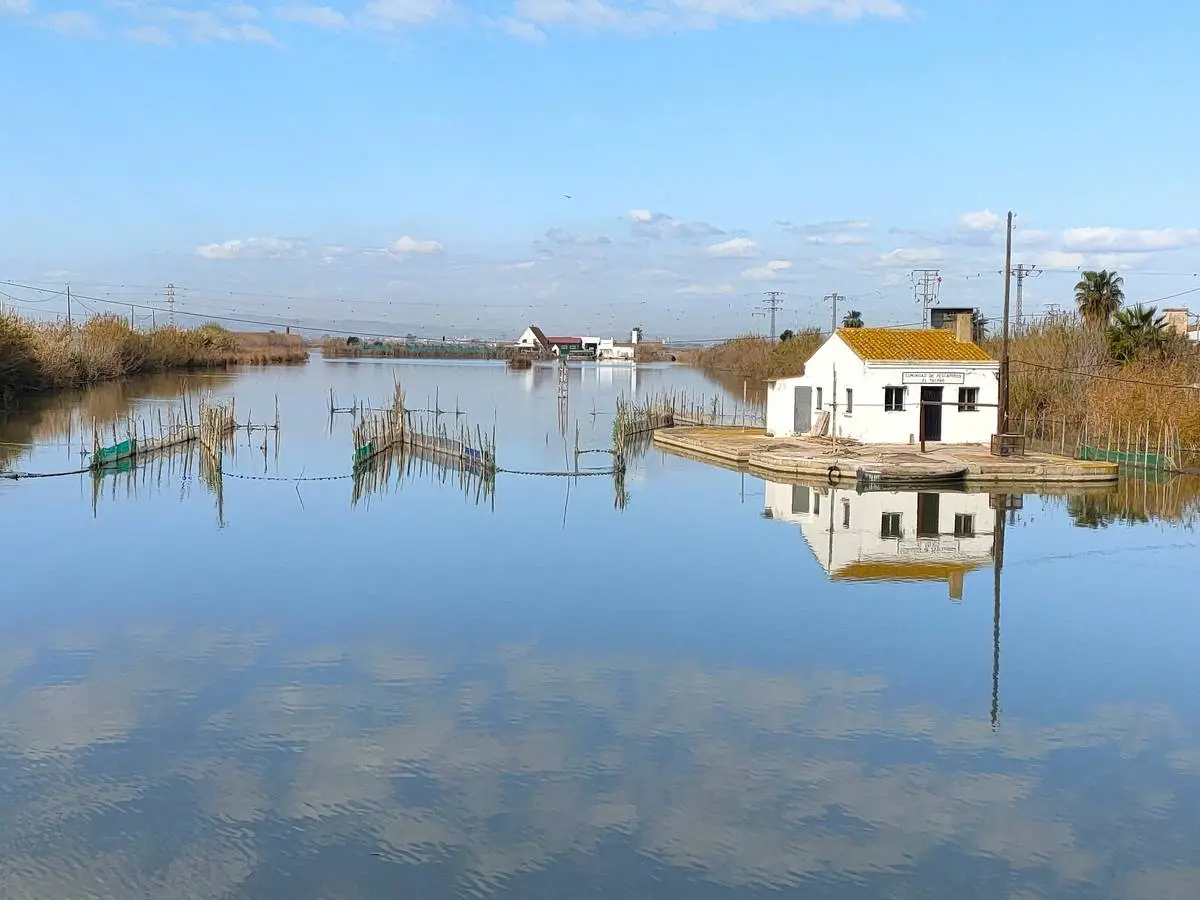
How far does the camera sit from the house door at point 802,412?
102 ft

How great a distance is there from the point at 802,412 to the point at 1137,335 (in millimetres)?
10803

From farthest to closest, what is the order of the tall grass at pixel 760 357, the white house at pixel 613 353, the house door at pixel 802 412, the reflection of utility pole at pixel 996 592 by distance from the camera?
the white house at pixel 613 353 → the tall grass at pixel 760 357 → the house door at pixel 802 412 → the reflection of utility pole at pixel 996 592

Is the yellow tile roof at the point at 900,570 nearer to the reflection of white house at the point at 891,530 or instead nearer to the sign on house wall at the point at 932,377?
the reflection of white house at the point at 891,530

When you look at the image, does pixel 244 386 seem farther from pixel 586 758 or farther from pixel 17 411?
pixel 586 758

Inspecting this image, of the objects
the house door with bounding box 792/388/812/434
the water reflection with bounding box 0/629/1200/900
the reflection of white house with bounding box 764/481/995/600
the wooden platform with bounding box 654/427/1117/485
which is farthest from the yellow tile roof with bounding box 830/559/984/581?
the house door with bounding box 792/388/812/434

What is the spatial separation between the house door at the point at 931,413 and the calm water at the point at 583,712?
339 inches

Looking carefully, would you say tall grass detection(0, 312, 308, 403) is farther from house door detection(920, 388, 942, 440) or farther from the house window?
the house window

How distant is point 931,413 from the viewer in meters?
28.1

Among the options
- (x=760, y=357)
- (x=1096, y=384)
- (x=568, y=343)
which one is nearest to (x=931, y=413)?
(x=1096, y=384)

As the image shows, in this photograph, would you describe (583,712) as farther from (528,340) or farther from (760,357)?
(528,340)

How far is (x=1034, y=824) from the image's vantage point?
299 inches

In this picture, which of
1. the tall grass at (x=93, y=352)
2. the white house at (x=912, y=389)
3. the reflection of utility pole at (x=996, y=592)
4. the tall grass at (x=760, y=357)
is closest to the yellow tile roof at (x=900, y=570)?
the reflection of utility pole at (x=996, y=592)

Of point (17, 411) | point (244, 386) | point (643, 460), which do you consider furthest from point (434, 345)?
point (643, 460)

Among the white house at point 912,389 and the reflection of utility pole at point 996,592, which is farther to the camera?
the white house at point 912,389
